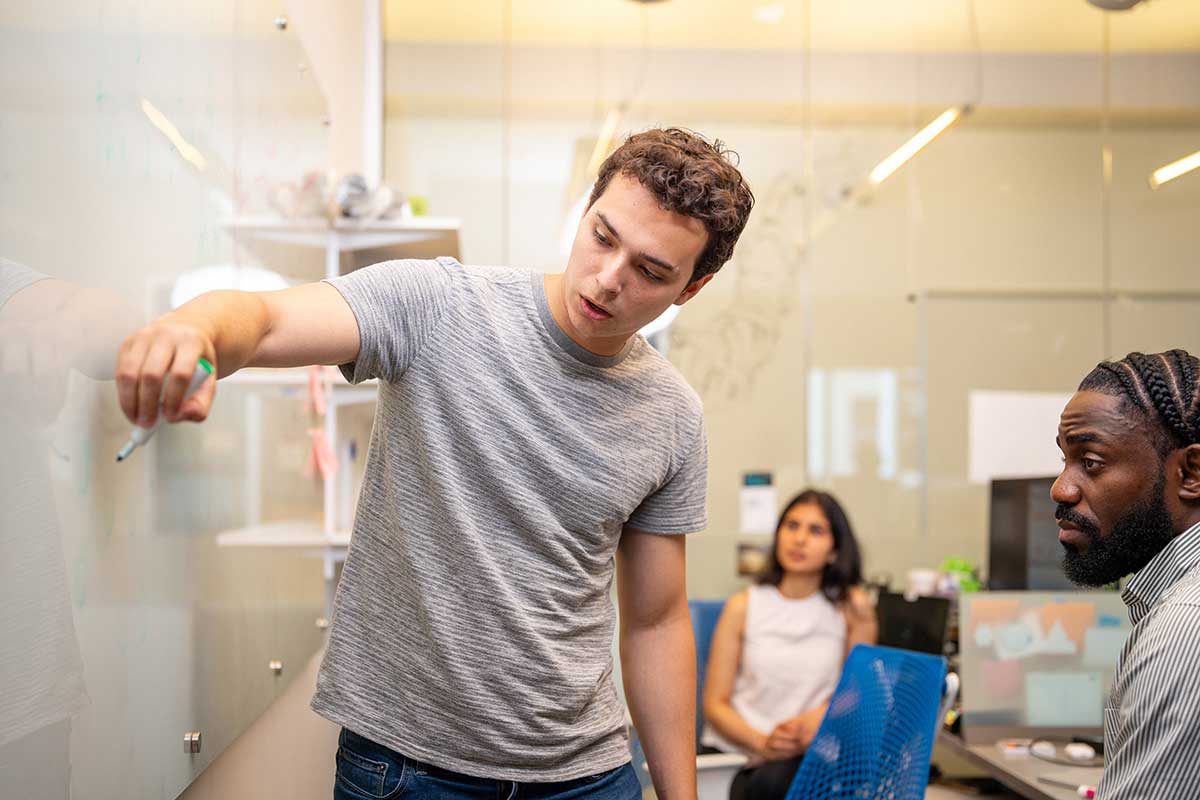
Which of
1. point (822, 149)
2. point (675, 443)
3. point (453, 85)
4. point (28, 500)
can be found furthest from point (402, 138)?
point (28, 500)

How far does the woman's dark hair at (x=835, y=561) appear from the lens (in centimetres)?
327

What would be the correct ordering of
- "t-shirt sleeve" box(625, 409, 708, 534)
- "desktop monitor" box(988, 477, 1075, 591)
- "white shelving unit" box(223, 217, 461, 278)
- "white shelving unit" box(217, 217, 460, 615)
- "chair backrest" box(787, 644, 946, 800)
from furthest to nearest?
"desktop monitor" box(988, 477, 1075, 591)
"white shelving unit" box(223, 217, 461, 278)
"chair backrest" box(787, 644, 946, 800)
"white shelving unit" box(217, 217, 460, 615)
"t-shirt sleeve" box(625, 409, 708, 534)

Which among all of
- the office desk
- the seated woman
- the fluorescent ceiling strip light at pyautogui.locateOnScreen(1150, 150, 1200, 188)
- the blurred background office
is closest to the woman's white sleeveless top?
the seated woman

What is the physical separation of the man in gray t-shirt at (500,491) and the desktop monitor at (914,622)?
197cm

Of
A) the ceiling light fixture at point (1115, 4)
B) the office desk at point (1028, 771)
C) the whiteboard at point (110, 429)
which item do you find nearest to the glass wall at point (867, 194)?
the ceiling light fixture at point (1115, 4)

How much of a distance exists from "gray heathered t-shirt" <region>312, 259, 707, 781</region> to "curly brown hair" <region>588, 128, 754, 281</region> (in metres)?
0.18

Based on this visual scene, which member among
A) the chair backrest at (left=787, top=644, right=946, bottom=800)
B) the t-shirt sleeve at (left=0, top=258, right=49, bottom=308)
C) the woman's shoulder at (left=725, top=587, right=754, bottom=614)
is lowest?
the chair backrest at (left=787, top=644, right=946, bottom=800)

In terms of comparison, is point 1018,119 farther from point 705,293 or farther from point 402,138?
point 402,138

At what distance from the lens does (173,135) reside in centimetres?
129

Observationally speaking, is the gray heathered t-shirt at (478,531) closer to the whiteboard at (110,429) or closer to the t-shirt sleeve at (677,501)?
the t-shirt sleeve at (677,501)

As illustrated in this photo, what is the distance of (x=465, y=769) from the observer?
1.26m

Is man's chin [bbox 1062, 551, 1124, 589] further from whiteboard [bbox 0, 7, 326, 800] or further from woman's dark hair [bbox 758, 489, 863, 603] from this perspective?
Result: woman's dark hair [bbox 758, 489, 863, 603]

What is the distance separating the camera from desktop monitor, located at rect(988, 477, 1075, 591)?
339 cm

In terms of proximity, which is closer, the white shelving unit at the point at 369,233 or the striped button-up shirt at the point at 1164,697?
the striped button-up shirt at the point at 1164,697
